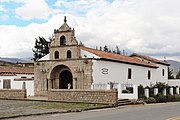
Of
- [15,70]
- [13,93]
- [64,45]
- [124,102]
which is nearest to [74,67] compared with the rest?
[64,45]

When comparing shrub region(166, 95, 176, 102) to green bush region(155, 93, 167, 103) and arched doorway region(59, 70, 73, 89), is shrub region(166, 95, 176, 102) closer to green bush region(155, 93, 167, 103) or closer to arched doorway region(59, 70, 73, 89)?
green bush region(155, 93, 167, 103)

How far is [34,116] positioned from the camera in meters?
19.4

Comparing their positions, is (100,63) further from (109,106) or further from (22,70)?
(22,70)

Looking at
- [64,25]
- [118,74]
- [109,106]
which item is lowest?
[109,106]

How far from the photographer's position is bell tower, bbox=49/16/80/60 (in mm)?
36312

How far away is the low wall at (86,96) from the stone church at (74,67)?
426 centimetres

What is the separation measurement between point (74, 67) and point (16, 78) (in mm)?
9879

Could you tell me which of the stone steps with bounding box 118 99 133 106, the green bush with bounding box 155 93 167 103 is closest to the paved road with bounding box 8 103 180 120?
the stone steps with bounding box 118 99 133 106

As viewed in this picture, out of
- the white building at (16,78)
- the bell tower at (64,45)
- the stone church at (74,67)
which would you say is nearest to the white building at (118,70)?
the stone church at (74,67)

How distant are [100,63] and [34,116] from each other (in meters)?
16.8

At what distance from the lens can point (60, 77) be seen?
3922 cm

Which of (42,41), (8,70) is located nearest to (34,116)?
(8,70)

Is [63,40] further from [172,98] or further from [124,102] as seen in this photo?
[172,98]

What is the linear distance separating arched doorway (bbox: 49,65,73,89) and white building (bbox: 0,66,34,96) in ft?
9.51
